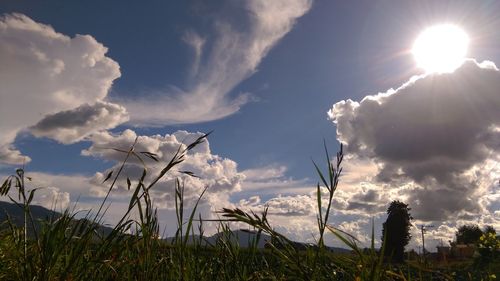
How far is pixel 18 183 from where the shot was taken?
2893 mm

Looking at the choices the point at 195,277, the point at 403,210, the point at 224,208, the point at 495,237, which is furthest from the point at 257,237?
the point at 403,210

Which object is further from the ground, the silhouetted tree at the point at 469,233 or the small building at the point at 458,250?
the silhouetted tree at the point at 469,233

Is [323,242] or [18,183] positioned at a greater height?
[18,183]

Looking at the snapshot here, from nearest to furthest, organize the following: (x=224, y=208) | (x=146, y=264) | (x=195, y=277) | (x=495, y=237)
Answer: (x=224, y=208) < (x=146, y=264) < (x=195, y=277) < (x=495, y=237)

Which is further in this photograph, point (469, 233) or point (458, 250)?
point (469, 233)

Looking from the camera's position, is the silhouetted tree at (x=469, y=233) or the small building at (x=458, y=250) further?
the silhouetted tree at (x=469, y=233)

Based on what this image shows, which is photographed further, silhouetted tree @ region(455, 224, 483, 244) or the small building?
silhouetted tree @ region(455, 224, 483, 244)

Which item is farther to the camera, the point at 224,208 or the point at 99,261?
the point at 99,261

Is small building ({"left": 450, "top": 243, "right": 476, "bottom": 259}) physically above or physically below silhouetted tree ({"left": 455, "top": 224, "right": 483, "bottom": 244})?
below

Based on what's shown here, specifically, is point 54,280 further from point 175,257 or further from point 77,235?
point 175,257

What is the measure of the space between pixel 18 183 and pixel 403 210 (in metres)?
106

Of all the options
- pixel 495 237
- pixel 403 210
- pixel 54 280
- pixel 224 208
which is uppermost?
pixel 403 210

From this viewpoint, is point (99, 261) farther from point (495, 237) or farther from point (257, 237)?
point (495, 237)

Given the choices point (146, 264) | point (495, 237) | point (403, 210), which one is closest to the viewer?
point (146, 264)
